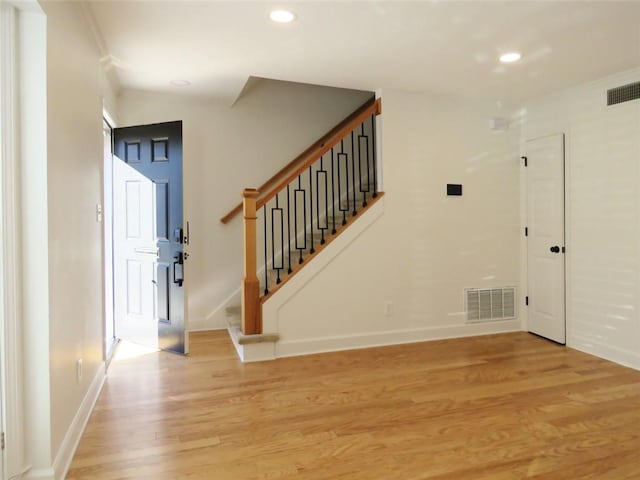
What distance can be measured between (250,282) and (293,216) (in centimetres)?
151

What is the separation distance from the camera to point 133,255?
427 cm

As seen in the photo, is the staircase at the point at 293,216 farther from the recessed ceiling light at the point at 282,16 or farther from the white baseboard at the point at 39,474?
the white baseboard at the point at 39,474

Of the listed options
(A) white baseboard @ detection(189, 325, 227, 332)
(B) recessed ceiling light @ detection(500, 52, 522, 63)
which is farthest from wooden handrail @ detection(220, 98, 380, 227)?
(B) recessed ceiling light @ detection(500, 52, 522, 63)

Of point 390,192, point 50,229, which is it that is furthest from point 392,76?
point 50,229

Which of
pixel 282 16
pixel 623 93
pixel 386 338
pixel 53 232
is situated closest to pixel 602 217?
pixel 623 93

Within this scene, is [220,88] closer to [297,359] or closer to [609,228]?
[297,359]

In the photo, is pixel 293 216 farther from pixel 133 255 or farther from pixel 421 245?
pixel 133 255

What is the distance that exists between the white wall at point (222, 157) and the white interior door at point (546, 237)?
2570 mm

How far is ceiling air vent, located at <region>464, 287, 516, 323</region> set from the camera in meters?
4.64

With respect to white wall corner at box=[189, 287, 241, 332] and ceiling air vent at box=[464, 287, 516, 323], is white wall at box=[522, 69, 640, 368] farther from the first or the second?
white wall corner at box=[189, 287, 241, 332]

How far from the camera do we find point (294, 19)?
9.12ft

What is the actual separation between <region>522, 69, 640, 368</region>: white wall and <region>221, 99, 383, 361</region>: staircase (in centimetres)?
187

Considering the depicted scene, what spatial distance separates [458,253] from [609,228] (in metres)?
1.35

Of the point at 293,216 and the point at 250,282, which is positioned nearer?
the point at 250,282
